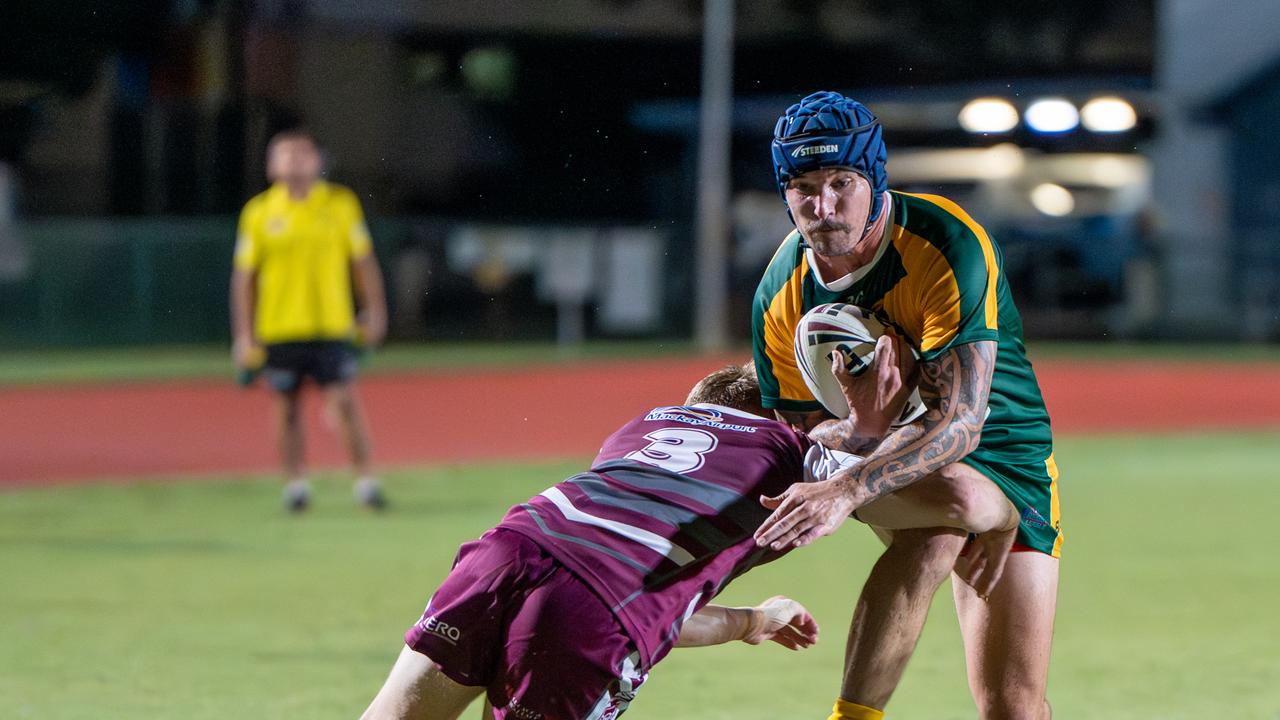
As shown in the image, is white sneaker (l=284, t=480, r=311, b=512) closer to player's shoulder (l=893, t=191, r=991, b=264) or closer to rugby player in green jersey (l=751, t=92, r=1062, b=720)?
rugby player in green jersey (l=751, t=92, r=1062, b=720)

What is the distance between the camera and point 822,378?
424 cm

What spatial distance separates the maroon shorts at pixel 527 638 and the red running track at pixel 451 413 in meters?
9.59

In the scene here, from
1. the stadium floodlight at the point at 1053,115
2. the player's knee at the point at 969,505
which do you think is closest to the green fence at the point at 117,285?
the stadium floodlight at the point at 1053,115

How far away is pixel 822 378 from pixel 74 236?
2212cm

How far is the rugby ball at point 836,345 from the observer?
4117 mm

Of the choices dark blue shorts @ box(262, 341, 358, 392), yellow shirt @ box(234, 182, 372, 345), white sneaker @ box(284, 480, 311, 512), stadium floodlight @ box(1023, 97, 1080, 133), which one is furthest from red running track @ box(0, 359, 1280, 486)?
stadium floodlight @ box(1023, 97, 1080, 133)

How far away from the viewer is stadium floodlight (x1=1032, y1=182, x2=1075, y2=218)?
31.0 metres

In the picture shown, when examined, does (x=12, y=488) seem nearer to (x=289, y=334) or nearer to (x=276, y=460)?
(x=276, y=460)

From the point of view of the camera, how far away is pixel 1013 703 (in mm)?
4477

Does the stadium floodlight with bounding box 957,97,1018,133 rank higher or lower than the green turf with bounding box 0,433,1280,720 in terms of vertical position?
higher

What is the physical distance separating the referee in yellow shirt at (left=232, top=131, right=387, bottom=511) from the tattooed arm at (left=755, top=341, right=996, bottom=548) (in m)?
6.58

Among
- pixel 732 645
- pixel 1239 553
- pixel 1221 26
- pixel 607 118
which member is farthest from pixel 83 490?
pixel 1221 26

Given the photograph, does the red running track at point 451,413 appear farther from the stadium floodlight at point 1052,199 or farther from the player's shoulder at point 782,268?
the player's shoulder at point 782,268

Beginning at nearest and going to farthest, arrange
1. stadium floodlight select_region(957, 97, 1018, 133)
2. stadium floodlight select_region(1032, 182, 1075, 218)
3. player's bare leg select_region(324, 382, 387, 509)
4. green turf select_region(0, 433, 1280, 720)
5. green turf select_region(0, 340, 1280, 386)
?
green turf select_region(0, 433, 1280, 720) → player's bare leg select_region(324, 382, 387, 509) → green turf select_region(0, 340, 1280, 386) → stadium floodlight select_region(957, 97, 1018, 133) → stadium floodlight select_region(1032, 182, 1075, 218)
